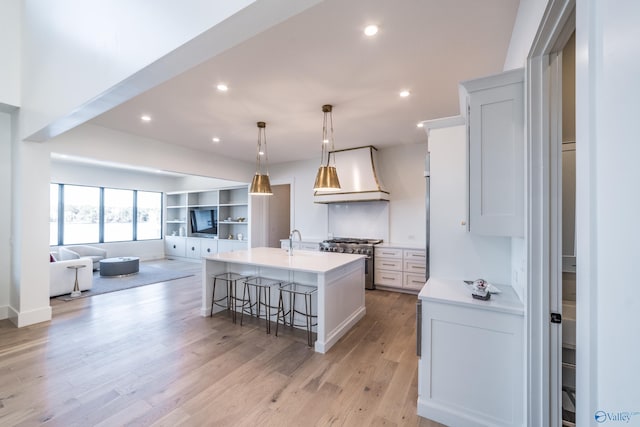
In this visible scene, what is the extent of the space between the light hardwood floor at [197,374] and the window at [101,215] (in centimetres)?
A: 436

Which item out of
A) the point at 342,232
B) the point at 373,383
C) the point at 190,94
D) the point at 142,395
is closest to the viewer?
the point at 142,395

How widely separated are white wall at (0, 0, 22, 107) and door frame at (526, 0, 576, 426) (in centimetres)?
528

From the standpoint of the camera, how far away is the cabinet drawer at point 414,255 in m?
4.69

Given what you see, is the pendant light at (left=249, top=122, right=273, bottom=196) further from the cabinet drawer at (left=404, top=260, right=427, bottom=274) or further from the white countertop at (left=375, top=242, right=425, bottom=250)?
the cabinet drawer at (left=404, top=260, right=427, bottom=274)

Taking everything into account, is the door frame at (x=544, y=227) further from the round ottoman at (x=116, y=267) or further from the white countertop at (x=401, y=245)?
the round ottoman at (x=116, y=267)

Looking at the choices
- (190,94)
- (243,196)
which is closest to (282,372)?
(190,94)

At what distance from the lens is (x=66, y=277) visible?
4.65 m

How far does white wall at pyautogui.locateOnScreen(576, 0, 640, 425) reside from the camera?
0.48 metres

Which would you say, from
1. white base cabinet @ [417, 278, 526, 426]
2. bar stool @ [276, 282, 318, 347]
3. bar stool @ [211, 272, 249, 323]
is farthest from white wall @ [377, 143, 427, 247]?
→ white base cabinet @ [417, 278, 526, 426]

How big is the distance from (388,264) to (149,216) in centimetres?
778

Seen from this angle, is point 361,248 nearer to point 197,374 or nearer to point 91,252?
point 197,374

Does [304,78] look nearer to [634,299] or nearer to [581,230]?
[581,230]

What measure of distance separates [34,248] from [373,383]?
4.45m

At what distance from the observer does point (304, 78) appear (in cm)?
270
